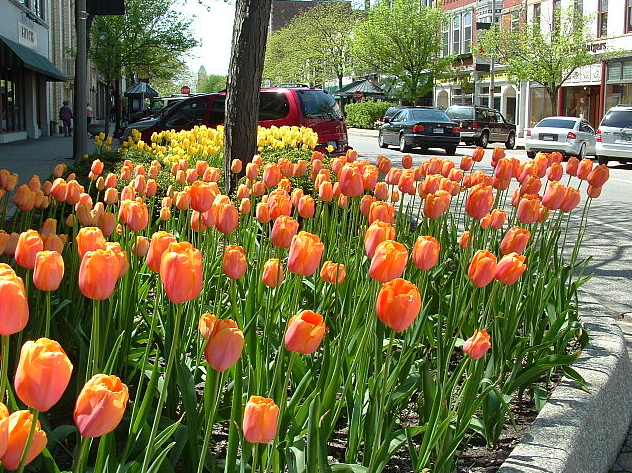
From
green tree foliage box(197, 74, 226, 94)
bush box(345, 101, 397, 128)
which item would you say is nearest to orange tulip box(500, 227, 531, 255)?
bush box(345, 101, 397, 128)

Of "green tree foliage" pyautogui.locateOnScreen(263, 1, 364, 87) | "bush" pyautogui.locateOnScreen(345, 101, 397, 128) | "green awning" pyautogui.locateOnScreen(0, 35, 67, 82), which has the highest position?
"green tree foliage" pyautogui.locateOnScreen(263, 1, 364, 87)

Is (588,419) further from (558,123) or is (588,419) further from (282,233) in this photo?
(558,123)

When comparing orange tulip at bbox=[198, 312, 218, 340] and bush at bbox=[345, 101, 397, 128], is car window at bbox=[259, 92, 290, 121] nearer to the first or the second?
orange tulip at bbox=[198, 312, 218, 340]

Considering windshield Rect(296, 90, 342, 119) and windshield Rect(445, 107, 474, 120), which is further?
windshield Rect(445, 107, 474, 120)

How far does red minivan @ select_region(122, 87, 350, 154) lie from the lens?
47.8 feet

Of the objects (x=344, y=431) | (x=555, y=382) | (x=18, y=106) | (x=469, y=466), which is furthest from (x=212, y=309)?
(x=18, y=106)

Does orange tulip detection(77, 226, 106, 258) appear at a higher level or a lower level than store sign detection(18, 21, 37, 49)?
lower

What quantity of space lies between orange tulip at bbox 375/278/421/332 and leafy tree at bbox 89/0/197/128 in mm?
36334

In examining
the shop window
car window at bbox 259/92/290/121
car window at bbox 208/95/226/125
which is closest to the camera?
car window at bbox 259/92/290/121

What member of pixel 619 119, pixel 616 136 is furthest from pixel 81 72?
pixel 619 119

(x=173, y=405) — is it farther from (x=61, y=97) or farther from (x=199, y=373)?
(x=61, y=97)

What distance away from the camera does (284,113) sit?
48.1 feet

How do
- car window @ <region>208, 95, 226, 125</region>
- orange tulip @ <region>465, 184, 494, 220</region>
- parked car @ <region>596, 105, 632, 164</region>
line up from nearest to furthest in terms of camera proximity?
1. orange tulip @ <region>465, 184, 494, 220</region>
2. car window @ <region>208, 95, 226, 125</region>
3. parked car @ <region>596, 105, 632, 164</region>

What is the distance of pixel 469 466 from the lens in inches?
112
